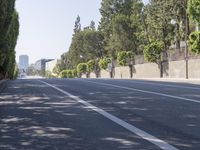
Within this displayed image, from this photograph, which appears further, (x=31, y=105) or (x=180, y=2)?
(x=180, y=2)

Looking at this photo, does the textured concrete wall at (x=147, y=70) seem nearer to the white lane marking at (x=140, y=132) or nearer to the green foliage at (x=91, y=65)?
the green foliage at (x=91, y=65)

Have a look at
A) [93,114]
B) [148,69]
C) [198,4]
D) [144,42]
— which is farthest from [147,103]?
[144,42]

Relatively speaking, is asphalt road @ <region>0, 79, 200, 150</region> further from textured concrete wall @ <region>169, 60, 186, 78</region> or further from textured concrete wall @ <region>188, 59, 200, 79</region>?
textured concrete wall @ <region>169, 60, 186, 78</region>

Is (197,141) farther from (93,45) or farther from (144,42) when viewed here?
(93,45)

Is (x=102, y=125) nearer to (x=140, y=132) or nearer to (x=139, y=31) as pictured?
(x=140, y=132)

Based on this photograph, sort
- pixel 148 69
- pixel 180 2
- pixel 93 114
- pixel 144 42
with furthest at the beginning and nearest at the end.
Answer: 1. pixel 144 42
2. pixel 148 69
3. pixel 180 2
4. pixel 93 114

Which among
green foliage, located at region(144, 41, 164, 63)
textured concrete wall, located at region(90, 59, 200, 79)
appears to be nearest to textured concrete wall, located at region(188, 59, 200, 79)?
textured concrete wall, located at region(90, 59, 200, 79)

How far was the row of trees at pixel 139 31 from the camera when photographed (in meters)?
64.6

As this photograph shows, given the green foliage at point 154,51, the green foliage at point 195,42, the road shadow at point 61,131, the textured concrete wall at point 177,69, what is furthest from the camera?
the green foliage at point 154,51

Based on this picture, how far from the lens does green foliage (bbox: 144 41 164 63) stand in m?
71.1

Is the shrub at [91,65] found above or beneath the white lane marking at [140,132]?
above

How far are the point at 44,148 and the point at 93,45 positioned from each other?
111781 millimetres

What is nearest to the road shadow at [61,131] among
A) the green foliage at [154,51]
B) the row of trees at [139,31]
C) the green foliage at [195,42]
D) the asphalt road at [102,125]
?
the asphalt road at [102,125]

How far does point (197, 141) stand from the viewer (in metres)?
8.74
